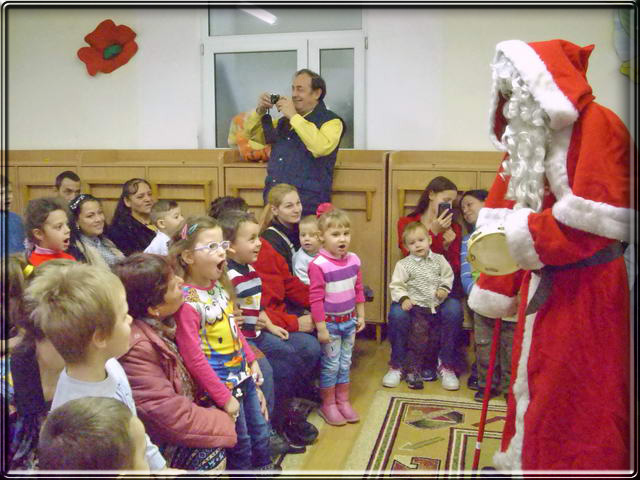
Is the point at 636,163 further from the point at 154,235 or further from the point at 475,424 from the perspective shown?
the point at 154,235

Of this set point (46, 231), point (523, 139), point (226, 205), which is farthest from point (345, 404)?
point (523, 139)

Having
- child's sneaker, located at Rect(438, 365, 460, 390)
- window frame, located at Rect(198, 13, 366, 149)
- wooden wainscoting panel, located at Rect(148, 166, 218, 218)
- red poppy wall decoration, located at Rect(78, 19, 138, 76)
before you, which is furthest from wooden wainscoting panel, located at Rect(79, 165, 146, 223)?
child's sneaker, located at Rect(438, 365, 460, 390)

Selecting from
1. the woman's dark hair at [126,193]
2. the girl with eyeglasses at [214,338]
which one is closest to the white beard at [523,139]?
the girl with eyeglasses at [214,338]

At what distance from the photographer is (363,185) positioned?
362 cm

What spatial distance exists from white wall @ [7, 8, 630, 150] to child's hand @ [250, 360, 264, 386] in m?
1.70

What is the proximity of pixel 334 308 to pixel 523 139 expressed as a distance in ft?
4.17

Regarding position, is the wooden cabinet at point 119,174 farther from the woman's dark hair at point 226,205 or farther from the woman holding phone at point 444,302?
the woman holding phone at point 444,302

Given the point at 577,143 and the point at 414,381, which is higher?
the point at 577,143

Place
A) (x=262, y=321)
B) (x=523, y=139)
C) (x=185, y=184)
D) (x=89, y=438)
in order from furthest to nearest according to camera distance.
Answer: (x=185, y=184) → (x=262, y=321) → (x=523, y=139) → (x=89, y=438)

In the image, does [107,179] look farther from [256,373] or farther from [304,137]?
[256,373]

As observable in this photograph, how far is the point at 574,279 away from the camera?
5.07ft

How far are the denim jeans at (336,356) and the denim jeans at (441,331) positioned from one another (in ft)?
1.50

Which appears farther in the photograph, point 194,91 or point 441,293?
point 194,91

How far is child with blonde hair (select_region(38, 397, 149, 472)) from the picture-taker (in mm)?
1146
